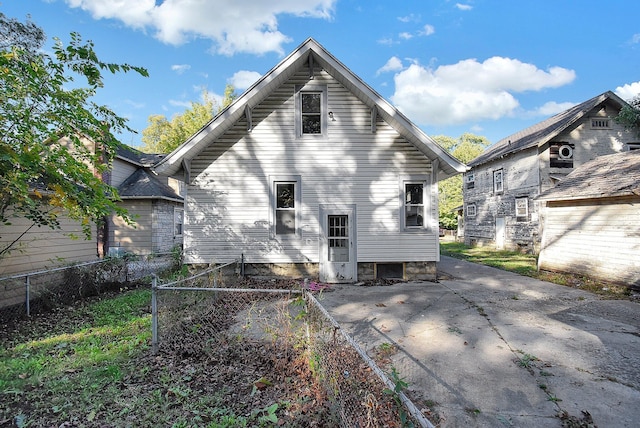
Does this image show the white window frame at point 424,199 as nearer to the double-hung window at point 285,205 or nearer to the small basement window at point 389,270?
the small basement window at point 389,270

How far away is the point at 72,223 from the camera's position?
978 centimetres

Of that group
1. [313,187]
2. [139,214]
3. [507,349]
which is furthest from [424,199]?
[139,214]

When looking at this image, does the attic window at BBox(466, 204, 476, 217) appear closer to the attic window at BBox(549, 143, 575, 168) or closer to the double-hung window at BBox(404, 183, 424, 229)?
the attic window at BBox(549, 143, 575, 168)

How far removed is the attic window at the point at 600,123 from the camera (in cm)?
1739

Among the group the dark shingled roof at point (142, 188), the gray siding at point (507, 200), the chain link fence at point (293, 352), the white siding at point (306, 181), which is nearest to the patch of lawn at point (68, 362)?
the chain link fence at point (293, 352)

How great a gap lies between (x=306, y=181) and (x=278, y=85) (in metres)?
2.99

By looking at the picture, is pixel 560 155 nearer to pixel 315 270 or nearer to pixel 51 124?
pixel 315 270

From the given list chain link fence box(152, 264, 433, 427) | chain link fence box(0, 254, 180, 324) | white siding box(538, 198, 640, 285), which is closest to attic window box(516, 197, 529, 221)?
white siding box(538, 198, 640, 285)

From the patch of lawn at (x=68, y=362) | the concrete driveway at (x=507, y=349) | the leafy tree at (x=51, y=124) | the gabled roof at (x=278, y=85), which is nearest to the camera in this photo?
the concrete driveway at (x=507, y=349)

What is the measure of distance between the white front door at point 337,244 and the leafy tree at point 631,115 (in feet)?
52.0

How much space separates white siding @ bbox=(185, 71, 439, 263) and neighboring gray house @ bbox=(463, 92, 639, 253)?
10953mm

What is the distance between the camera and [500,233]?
20.9 m

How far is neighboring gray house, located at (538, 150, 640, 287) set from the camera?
28.2 feet

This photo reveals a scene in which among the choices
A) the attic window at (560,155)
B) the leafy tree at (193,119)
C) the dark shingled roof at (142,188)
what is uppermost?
the leafy tree at (193,119)
